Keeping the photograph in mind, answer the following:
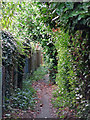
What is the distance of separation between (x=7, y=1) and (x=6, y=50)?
2.57 metres

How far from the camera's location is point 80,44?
3066 mm

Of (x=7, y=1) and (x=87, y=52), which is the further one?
(x=7, y=1)

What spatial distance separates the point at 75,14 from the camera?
232cm

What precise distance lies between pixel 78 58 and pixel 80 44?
31 centimetres

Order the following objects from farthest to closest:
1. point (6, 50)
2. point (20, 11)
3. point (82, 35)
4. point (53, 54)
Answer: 1. point (20, 11)
2. point (53, 54)
3. point (6, 50)
4. point (82, 35)

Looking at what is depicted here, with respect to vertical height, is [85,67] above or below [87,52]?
below

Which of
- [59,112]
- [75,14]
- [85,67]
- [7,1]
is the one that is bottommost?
[59,112]

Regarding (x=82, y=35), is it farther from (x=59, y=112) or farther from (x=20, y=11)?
(x=20, y=11)

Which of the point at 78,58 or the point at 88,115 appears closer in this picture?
the point at 88,115

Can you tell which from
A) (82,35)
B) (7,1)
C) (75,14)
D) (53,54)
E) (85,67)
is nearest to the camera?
(75,14)

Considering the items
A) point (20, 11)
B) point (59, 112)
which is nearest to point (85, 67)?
point (59, 112)

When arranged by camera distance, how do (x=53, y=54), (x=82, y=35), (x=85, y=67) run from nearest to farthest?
(x=82, y=35), (x=85, y=67), (x=53, y=54)

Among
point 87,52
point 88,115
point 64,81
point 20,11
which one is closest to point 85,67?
point 87,52

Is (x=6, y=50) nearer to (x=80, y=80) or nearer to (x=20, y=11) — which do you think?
(x=80, y=80)
